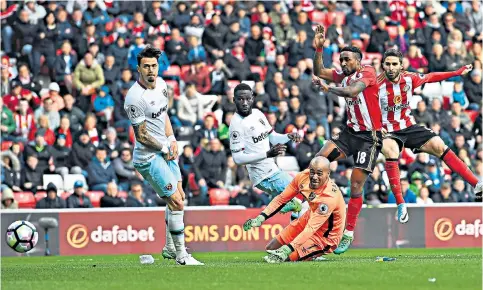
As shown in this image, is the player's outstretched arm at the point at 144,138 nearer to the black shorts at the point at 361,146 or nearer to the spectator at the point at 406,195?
the black shorts at the point at 361,146

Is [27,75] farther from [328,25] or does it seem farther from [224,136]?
[328,25]

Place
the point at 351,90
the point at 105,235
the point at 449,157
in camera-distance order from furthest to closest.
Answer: the point at 105,235 < the point at 449,157 < the point at 351,90

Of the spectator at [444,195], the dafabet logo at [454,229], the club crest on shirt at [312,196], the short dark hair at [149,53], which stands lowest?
the dafabet logo at [454,229]

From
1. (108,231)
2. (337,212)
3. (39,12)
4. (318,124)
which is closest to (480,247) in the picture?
(318,124)

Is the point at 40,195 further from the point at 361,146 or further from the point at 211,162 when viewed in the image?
the point at 361,146

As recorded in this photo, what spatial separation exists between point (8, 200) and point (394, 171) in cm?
862

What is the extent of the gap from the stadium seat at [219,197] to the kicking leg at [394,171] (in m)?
7.62

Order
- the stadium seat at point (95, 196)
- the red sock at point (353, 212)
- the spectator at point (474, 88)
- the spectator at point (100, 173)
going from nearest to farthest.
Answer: the red sock at point (353, 212)
the stadium seat at point (95, 196)
the spectator at point (100, 173)
the spectator at point (474, 88)

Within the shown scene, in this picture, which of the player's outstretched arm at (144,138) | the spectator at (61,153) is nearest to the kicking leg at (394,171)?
the player's outstretched arm at (144,138)

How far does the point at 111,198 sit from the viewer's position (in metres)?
23.4

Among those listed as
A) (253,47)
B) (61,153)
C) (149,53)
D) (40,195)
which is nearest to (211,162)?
(61,153)

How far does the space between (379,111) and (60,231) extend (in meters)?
7.77

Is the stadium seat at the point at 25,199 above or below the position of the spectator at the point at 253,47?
below

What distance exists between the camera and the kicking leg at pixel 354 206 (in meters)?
16.6
